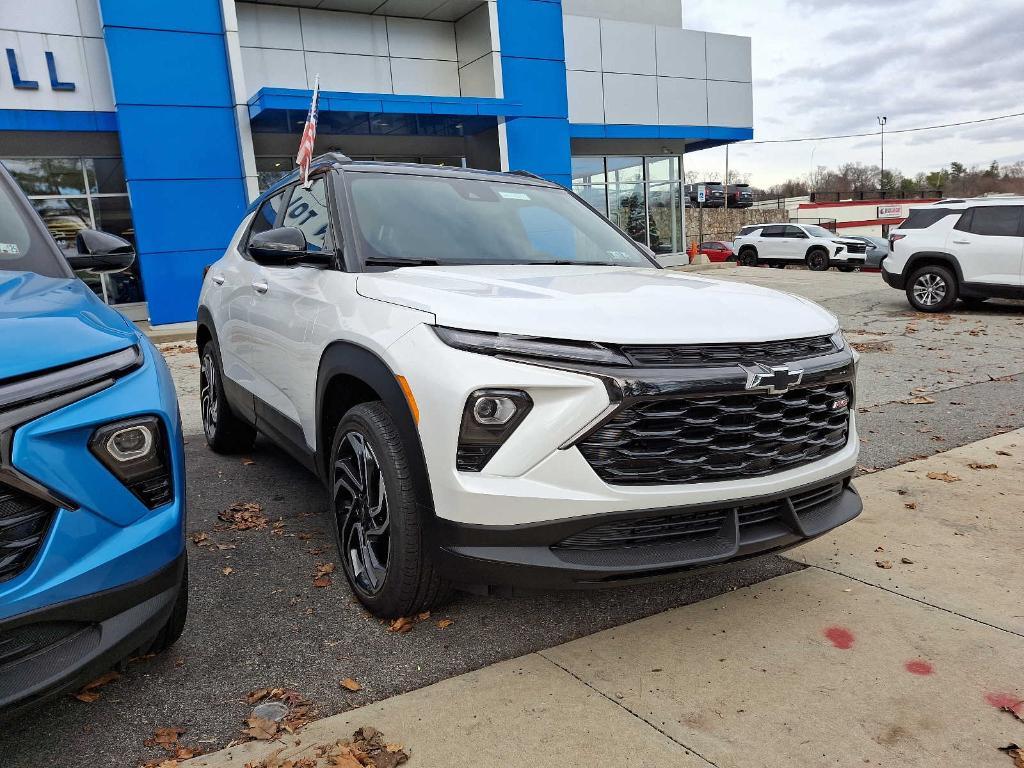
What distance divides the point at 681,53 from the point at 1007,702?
22.8 meters

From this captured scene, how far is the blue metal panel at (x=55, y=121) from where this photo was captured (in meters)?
13.9

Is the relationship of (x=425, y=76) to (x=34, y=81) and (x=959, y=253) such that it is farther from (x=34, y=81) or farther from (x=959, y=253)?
(x=959, y=253)

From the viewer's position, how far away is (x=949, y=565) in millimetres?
3406

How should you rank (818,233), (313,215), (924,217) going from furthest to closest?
1. (818,233)
2. (924,217)
3. (313,215)

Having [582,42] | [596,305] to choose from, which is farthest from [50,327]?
[582,42]

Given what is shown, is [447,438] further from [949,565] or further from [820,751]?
[949,565]

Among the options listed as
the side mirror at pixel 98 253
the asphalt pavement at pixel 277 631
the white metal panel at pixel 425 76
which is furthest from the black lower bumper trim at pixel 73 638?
the white metal panel at pixel 425 76

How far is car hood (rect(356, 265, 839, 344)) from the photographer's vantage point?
2422 mm

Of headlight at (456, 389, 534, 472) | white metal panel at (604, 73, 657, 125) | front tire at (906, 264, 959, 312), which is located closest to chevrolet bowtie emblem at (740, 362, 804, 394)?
headlight at (456, 389, 534, 472)

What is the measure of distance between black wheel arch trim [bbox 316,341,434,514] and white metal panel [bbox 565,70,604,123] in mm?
18896

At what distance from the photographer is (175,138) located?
47.9 ft

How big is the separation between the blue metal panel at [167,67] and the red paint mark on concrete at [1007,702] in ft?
51.5

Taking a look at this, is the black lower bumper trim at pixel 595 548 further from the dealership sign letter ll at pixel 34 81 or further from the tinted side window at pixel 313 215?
the dealership sign letter ll at pixel 34 81

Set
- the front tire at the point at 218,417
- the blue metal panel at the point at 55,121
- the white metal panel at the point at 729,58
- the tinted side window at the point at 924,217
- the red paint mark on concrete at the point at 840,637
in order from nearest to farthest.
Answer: the red paint mark on concrete at the point at 840,637 < the front tire at the point at 218,417 < the tinted side window at the point at 924,217 < the blue metal panel at the point at 55,121 < the white metal panel at the point at 729,58
